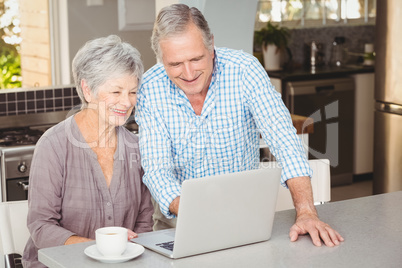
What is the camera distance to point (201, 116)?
2469mm

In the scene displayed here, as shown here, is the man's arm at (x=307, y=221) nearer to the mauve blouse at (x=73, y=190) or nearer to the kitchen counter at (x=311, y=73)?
the mauve blouse at (x=73, y=190)

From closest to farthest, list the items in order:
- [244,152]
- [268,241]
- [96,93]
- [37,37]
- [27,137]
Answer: [268,241]
[96,93]
[244,152]
[27,137]
[37,37]

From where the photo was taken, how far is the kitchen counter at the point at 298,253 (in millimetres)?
1851

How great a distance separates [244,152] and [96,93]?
1.89ft

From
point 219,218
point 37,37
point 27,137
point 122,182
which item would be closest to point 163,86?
point 122,182

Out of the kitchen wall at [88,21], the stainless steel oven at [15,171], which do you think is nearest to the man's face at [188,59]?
the stainless steel oven at [15,171]

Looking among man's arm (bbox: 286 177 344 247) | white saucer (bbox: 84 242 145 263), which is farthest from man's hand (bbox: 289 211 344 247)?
white saucer (bbox: 84 242 145 263)

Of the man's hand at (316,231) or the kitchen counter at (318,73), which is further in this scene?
the kitchen counter at (318,73)

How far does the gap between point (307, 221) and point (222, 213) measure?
12.7 inches

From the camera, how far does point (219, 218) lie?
1.91m

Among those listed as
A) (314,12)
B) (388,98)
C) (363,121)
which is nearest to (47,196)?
(388,98)

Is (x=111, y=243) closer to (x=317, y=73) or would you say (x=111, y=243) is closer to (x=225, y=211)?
(x=225, y=211)

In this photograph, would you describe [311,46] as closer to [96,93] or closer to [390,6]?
[390,6]

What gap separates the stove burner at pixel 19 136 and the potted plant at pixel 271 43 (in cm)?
280
